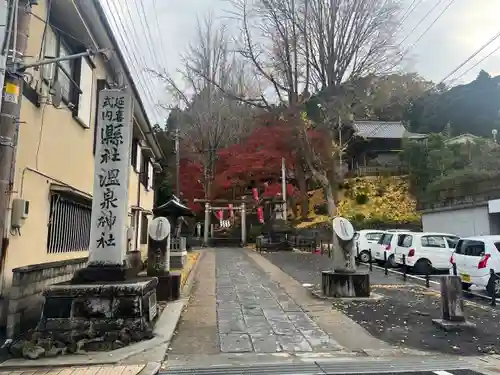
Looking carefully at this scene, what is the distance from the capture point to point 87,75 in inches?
384

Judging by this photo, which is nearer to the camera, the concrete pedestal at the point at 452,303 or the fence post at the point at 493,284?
the concrete pedestal at the point at 452,303

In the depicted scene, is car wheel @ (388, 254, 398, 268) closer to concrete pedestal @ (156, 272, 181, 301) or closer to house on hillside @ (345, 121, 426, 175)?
concrete pedestal @ (156, 272, 181, 301)

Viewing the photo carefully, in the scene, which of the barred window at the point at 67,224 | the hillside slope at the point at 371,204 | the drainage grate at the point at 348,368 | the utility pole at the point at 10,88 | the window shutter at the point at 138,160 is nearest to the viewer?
the drainage grate at the point at 348,368

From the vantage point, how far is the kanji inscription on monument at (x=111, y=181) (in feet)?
22.7

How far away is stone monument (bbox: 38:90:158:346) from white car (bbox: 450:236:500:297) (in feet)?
27.7

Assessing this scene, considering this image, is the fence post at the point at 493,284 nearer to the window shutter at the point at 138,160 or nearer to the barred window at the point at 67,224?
the barred window at the point at 67,224

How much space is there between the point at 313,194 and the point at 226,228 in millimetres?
9012

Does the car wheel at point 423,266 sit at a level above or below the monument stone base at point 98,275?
below

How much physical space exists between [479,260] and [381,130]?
111ft

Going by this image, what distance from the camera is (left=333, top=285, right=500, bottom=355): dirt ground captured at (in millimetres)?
6254

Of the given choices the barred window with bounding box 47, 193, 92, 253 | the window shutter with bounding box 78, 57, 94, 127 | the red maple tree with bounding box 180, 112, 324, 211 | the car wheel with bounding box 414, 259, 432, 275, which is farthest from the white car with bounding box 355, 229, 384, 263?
the window shutter with bounding box 78, 57, 94, 127

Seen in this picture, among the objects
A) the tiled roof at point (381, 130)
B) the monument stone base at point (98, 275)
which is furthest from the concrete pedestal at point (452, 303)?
the tiled roof at point (381, 130)

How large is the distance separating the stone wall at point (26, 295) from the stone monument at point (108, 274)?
0.37 m

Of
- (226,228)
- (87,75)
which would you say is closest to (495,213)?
(87,75)
